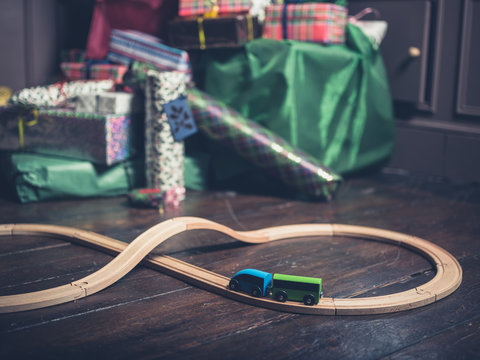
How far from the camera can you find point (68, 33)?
244 centimetres

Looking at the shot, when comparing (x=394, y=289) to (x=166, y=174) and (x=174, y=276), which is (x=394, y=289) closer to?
(x=174, y=276)

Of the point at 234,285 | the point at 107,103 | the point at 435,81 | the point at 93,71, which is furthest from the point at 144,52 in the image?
the point at 234,285

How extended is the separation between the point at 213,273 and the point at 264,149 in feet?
2.61

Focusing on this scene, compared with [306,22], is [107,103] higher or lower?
lower

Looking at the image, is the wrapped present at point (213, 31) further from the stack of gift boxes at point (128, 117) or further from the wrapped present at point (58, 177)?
the wrapped present at point (58, 177)

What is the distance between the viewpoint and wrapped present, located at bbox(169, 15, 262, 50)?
208 centimetres

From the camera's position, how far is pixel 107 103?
Answer: 1911mm

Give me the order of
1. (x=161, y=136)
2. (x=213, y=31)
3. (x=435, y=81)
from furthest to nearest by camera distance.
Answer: (x=435, y=81) < (x=213, y=31) < (x=161, y=136)

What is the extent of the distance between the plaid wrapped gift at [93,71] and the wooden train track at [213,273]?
79cm

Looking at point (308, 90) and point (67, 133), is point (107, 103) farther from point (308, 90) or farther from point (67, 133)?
point (308, 90)

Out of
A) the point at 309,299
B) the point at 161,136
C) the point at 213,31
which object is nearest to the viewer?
the point at 309,299

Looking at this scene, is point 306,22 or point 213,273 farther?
point 306,22

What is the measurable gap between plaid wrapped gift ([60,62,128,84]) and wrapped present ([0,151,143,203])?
0.36 metres

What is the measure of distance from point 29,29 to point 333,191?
1327mm
